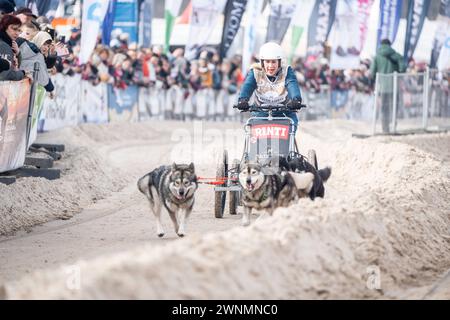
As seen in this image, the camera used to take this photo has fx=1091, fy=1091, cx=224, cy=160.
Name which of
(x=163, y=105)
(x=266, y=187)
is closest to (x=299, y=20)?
(x=163, y=105)

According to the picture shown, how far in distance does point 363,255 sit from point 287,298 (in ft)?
5.53

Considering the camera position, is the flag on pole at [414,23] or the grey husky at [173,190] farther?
the flag on pole at [414,23]

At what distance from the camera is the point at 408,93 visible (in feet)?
80.8

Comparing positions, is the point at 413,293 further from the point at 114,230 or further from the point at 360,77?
the point at 360,77

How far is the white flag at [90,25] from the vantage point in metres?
24.3

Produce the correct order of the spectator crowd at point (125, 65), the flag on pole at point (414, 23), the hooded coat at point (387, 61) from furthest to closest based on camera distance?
the flag on pole at point (414, 23)
the hooded coat at point (387, 61)
the spectator crowd at point (125, 65)

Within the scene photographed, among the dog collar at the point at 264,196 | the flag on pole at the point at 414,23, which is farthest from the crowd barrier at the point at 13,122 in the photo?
the flag on pole at the point at 414,23

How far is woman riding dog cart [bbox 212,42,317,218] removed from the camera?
42.3 feet

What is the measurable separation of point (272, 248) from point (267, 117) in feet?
17.2

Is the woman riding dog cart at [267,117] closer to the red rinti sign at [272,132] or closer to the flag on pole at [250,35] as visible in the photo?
the red rinti sign at [272,132]

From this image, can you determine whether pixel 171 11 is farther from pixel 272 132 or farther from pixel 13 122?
pixel 272 132

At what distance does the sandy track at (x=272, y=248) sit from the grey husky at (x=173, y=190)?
0.29 m

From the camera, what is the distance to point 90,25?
2441 cm

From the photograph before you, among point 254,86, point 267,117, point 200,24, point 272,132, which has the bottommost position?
point 272,132
